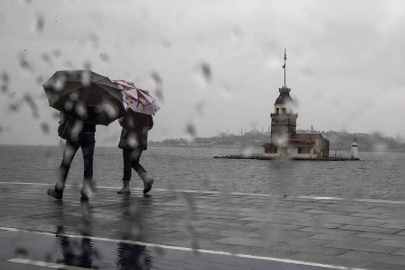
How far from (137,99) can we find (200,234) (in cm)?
532

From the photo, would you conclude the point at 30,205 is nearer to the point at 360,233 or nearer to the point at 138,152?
the point at 138,152

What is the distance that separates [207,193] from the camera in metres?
13.1

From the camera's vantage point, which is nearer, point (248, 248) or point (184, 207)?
point (248, 248)

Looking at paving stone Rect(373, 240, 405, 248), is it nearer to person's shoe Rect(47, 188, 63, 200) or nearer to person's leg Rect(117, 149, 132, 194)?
person's shoe Rect(47, 188, 63, 200)

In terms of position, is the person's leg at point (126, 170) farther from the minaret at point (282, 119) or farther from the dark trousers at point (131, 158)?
the minaret at point (282, 119)

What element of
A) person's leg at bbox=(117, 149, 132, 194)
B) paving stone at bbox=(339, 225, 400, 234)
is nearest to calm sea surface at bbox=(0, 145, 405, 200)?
person's leg at bbox=(117, 149, 132, 194)

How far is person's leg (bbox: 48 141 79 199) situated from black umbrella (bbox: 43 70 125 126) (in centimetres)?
56

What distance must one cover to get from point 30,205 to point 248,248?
522cm

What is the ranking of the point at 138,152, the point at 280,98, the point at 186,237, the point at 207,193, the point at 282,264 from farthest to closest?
the point at 280,98 < the point at 207,193 < the point at 138,152 < the point at 186,237 < the point at 282,264

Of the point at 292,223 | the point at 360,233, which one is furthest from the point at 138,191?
Answer: the point at 360,233

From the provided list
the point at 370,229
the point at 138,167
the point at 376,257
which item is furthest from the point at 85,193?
the point at 376,257

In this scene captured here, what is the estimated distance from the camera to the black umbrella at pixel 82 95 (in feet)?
33.0

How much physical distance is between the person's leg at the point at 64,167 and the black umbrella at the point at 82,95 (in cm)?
56

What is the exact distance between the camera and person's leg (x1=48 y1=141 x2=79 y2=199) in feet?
34.4
